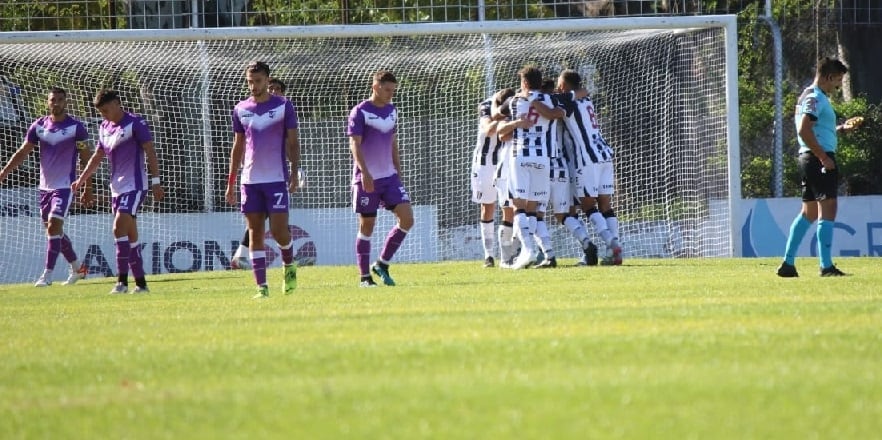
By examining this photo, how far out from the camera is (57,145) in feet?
57.2

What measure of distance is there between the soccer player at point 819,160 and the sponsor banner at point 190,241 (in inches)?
390

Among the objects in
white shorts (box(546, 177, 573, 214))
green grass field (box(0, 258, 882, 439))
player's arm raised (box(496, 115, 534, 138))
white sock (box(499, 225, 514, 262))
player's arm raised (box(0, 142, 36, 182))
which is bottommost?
green grass field (box(0, 258, 882, 439))

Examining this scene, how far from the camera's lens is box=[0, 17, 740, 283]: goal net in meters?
22.0

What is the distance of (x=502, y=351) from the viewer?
743 cm

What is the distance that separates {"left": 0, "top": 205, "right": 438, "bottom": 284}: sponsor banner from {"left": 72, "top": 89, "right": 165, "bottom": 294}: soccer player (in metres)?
7.39

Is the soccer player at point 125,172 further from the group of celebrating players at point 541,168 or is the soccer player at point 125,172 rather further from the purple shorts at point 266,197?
the group of celebrating players at point 541,168

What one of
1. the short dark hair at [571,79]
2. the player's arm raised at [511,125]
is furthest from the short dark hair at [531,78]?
the short dark hair at [571,79]

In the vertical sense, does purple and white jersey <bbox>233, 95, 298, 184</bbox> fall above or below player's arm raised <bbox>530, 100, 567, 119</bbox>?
below

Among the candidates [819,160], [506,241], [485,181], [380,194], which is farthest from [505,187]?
[819,160]

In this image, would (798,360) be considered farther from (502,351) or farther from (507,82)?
(507,82)

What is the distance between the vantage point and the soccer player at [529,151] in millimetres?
17234

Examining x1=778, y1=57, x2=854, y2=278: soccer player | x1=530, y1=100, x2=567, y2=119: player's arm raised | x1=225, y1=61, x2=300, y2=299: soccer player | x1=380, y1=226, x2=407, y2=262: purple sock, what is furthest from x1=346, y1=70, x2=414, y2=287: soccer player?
x1=778, y1=57, x2=854, y2=278: soccer player

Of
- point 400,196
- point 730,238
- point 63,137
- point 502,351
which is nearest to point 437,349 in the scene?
point 502,351

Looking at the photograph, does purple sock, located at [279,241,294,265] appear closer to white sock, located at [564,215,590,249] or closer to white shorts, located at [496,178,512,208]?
white shorts, located at [496,178,512,208]
